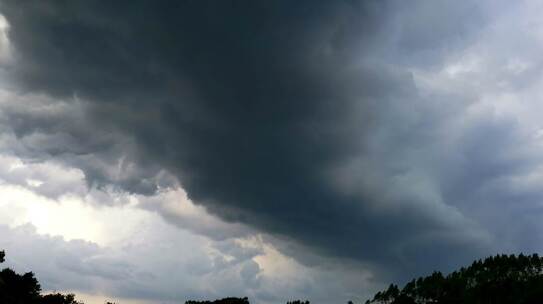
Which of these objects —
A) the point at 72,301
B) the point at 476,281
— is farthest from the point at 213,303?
the point at 476,281

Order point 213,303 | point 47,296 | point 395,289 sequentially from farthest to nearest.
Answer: point 213,303
point 395,289
point 47,296

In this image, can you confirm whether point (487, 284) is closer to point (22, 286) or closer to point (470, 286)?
point (470, 286)

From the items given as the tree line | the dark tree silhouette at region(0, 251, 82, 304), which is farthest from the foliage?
the dark tree silhouette at region(0, 251, 82, 304)

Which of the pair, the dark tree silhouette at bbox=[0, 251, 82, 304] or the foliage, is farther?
the dark tree silhouette at bbox=[0, 251, 82, 304]

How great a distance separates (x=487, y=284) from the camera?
108 metres

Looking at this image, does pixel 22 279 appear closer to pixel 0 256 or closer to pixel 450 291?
pixel 0 256

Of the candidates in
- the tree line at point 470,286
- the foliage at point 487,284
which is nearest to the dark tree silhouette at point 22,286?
the tree line at point 470,286

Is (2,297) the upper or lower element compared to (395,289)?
lower

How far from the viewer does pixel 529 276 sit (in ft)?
348

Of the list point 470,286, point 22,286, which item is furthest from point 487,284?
point 22,286

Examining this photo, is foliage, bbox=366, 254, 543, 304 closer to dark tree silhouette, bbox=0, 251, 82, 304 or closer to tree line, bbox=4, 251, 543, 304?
tree line, bbox=4, 251, 543, 304

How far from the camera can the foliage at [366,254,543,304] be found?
95.8 m

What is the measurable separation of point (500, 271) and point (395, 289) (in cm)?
3755

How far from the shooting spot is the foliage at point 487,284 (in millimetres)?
95775
